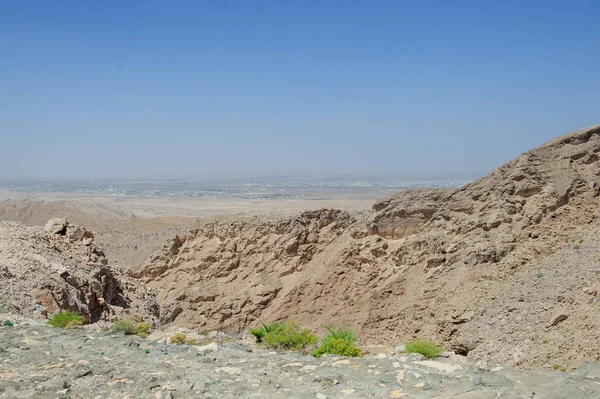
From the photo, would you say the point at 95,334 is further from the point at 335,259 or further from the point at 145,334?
the point at 335,259

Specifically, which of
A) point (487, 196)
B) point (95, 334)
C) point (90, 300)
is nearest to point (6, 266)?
point (90, 300)

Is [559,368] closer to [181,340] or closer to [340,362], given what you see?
[340,362]

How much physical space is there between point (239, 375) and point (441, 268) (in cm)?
882

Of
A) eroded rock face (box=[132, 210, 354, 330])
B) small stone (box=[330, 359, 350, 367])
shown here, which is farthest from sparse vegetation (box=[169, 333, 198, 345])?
eroded rock face (box=[132, 210, 354, 330])

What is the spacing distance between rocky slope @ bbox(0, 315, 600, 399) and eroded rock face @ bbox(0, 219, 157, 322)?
2.53 m

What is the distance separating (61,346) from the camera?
7723 mm

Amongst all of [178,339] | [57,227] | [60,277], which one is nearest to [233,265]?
[57,227]

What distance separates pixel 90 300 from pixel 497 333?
28.0 feet

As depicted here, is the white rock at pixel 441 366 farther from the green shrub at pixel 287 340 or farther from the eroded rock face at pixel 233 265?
the eroded rock face at pixel 233 265

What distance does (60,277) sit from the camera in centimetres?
1139

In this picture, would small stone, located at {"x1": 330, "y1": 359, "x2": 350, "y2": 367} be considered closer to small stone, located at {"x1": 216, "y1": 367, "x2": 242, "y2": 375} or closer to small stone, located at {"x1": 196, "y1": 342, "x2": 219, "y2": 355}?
small stone, located at {"x1": 216, "y1": 367, "x2": 242, "y2": 375}

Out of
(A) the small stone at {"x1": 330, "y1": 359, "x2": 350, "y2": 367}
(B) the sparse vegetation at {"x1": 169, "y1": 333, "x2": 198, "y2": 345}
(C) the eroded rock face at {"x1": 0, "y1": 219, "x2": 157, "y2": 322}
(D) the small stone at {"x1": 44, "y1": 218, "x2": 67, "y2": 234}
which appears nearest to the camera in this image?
(A) the small stone at {"x1": 330, "y1": 359, "x2": 350, "y2": 367}

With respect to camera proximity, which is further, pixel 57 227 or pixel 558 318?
pixel 57 227

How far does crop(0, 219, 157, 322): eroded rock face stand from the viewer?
10.4 metres
